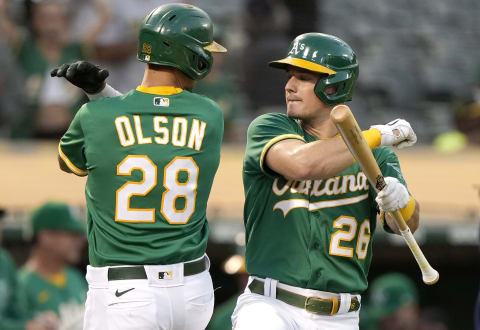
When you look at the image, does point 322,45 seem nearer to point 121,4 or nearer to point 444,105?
point 121,4

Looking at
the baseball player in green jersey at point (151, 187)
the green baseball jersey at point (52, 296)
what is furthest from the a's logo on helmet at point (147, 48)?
Answer: the green baseball jersey at point (52, 296)

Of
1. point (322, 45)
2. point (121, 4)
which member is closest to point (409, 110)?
point (121, 4)

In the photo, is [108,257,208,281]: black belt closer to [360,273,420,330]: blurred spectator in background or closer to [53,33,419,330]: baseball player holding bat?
[53,33,419,330]: baseball player holding bat

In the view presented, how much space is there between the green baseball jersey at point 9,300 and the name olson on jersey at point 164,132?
9.29ft

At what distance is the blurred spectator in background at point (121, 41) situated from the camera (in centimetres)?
897

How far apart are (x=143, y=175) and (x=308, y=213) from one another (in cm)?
74

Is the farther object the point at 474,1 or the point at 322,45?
the point at 474,1

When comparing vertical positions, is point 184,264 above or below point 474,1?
below

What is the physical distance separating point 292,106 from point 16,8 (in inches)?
225

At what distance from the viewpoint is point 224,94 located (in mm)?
9297

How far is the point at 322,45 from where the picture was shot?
4453mm

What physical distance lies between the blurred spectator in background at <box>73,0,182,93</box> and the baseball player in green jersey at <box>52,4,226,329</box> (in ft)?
15.3

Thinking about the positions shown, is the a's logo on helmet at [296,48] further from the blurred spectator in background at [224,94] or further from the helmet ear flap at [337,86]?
the blurred spectator in background at [224,94]

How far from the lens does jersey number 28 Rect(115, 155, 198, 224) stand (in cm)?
408
